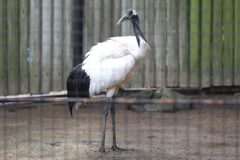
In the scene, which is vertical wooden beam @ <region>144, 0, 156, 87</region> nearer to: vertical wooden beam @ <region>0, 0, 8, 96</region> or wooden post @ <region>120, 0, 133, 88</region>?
wooden post @ <region>120, 0, 133, 88</region>

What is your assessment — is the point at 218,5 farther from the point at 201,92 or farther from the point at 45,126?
the point at 45,126

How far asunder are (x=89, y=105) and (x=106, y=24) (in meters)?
1.65

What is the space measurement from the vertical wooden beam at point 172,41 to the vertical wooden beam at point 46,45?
2340 mm

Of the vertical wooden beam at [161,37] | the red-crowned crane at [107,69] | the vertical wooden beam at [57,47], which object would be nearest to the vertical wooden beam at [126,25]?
the vertical wooden beam at [161,37]

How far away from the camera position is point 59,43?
26.7 ft

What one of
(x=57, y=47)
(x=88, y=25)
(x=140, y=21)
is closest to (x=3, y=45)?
(x=57, y=47)

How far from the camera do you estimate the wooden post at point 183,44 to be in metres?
8.46

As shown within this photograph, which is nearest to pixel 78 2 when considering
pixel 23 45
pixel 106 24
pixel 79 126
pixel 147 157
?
pixel 106 24

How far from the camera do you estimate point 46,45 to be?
807 centimetres

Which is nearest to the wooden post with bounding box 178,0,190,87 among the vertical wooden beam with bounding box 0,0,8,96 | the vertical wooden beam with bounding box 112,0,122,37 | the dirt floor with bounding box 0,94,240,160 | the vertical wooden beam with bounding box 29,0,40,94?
the dirt floor with bounding box 0,94,240,160

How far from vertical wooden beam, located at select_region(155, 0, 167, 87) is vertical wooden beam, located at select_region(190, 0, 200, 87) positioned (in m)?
0.54

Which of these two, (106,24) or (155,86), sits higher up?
(106,24)

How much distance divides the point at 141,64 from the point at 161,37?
0.67 meters

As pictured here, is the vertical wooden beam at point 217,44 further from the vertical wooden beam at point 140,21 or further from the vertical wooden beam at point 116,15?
the vertical wooden beam at point 116,15
